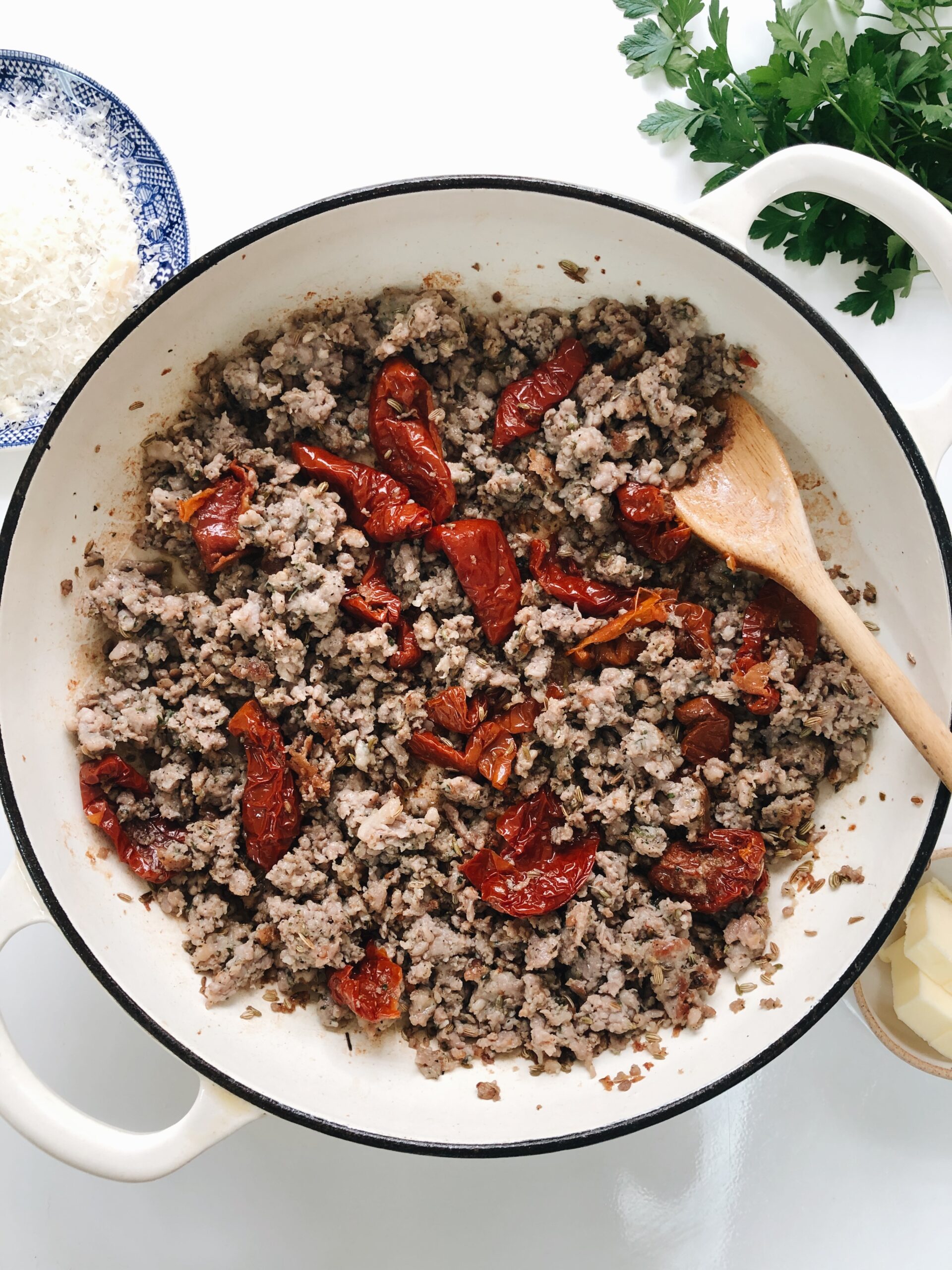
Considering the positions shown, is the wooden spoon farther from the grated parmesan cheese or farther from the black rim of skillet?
the grated parmesan cheese

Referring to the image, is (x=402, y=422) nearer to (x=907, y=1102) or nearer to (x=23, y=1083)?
(x=23, y=1083)

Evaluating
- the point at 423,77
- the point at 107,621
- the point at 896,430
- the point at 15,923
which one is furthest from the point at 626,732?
the point at 423,77

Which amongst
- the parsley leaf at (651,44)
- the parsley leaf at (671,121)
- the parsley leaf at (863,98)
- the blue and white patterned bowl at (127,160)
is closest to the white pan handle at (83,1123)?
the blue and white patterned bowl at (127,160)

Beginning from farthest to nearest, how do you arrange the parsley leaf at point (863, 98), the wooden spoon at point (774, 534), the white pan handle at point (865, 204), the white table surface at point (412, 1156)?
the white table surface at point (412, 1156) < the parsley leaf at point (863, 98) < the wooden spoon at point (774, 534) < the white pan handle at point (865, 204)

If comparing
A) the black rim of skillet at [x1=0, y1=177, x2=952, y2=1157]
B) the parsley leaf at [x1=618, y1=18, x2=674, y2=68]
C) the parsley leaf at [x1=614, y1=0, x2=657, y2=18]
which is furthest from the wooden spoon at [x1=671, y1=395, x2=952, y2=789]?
the parsley leaf at [x1=614, y1=0, x2=657, y2=18]

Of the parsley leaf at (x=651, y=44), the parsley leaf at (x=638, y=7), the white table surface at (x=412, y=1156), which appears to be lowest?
the white table surface at (x=412, y=1156)

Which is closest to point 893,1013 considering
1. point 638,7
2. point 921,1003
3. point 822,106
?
point 921,1003

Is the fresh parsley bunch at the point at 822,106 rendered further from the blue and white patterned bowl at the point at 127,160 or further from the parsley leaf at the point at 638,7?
the blue and white patterned bowl at the point at 127,160
